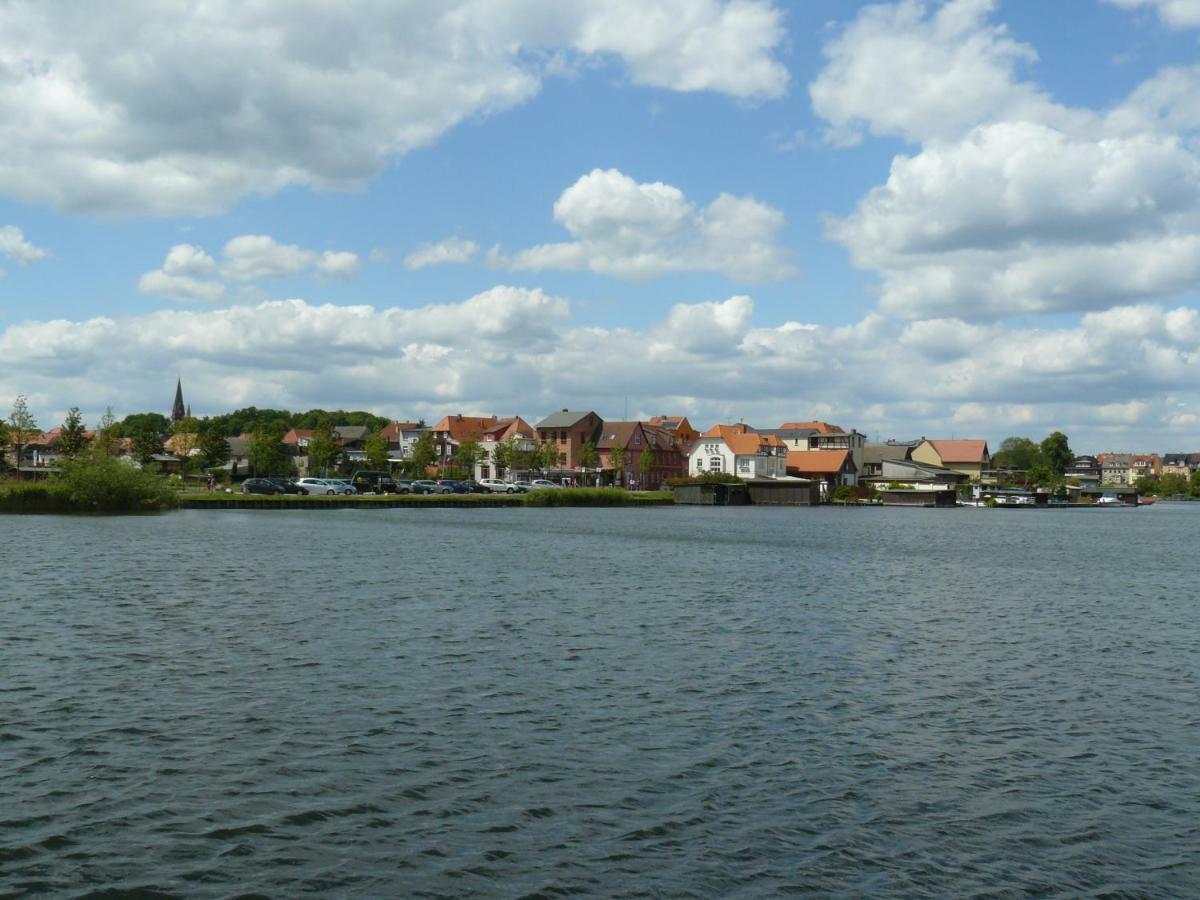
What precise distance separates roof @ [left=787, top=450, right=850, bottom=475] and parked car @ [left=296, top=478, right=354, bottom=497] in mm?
89820

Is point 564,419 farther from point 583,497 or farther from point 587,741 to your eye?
point 587,741

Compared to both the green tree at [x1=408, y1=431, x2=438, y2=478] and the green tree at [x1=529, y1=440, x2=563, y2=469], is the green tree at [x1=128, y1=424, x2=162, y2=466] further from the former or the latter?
the green tree at [x1=529, y1=440, x2=563, y2=469]

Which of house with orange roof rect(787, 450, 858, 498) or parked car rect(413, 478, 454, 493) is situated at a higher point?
house with orange roof rect(787, 450, 858, 498)

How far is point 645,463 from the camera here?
182 metres

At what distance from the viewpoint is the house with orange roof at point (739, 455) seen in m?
182

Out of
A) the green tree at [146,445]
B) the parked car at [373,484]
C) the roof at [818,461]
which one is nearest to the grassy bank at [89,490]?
the parked car at [373,484]

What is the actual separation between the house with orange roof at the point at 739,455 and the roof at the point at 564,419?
22.0 metres

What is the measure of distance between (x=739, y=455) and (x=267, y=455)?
8012cm

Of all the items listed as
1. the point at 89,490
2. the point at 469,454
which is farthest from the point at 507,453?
the point at 89,490

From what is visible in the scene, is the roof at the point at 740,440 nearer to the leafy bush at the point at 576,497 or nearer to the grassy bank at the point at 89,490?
the leafy bush at the point at 576,497

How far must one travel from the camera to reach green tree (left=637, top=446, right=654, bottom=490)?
182375mm

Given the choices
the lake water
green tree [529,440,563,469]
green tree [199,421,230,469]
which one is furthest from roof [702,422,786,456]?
the lake water

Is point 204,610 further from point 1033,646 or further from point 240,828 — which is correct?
point 1033,646

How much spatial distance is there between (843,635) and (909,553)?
119 ft
